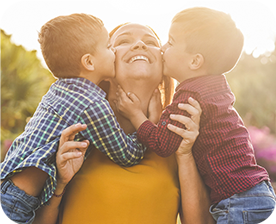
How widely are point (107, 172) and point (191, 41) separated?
1114 mm

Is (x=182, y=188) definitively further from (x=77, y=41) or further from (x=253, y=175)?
(x=77, y=41)

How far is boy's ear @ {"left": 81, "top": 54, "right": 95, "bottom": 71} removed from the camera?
1867 mm

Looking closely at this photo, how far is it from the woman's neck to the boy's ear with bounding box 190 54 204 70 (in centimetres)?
36

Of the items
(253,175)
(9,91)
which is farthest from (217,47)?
(9,91)

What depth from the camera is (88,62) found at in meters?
1.90

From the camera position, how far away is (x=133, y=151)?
5.83 ft

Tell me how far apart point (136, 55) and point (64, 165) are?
3.22ft

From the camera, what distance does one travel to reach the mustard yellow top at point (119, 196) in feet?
5.58

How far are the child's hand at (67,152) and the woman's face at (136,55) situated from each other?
69 centimetres

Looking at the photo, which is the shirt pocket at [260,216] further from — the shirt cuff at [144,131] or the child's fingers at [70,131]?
the child's fingers at [70,131]

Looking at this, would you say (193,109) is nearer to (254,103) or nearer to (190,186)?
(190,186)

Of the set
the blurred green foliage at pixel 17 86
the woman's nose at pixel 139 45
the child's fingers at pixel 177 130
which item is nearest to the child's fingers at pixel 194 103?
the child's fingers at pixel 177 130

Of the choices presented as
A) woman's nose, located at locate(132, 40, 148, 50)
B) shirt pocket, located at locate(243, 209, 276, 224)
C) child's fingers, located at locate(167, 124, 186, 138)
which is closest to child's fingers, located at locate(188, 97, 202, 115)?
child's fingers, located at locate(167, 124, 186, 138)

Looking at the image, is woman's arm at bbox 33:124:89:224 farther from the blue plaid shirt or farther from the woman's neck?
the woman's neck
